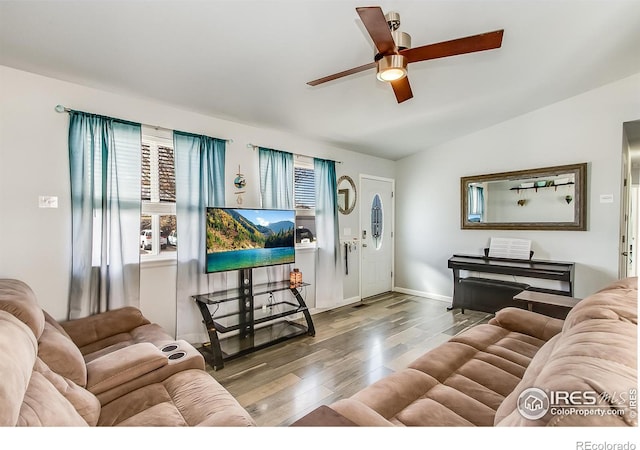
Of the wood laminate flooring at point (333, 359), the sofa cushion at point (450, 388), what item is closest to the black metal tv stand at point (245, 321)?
the wood laminate flooring at point (333, 359)

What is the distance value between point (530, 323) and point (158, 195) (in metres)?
3.41

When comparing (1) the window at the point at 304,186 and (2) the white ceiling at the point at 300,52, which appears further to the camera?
(1) the window at the point at 304,186

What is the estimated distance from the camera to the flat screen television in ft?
9.57

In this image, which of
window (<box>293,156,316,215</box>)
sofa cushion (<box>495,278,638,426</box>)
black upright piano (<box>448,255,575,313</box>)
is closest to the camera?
sofa cushion (<box>495,278,638,426</box>)

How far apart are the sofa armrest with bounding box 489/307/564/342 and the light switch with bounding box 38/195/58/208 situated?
365cm

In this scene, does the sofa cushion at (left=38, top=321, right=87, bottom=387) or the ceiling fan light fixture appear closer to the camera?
the sofa cushion at (left=38, top=321, right=87, bottom=387)

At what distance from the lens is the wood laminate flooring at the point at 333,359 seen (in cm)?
221

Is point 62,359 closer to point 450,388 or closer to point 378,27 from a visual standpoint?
point 450,388

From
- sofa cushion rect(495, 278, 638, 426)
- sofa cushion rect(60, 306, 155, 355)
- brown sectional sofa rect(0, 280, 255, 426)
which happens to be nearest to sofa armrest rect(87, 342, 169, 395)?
brown sectional sofa rect(0, 280, 255, 426)

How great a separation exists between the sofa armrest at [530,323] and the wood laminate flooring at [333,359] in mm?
937

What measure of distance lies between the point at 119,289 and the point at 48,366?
50.7 inches

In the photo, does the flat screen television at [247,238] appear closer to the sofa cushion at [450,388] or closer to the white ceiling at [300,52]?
the white ceiling at [300,52]

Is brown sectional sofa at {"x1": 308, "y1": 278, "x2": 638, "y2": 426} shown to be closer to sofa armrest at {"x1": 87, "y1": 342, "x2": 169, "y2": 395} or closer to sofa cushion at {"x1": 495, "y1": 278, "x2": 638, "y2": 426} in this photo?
sofa cushion at {"x1": 495, "y1": 278, "x2": 638, "y2": 426}

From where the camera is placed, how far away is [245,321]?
327cm
